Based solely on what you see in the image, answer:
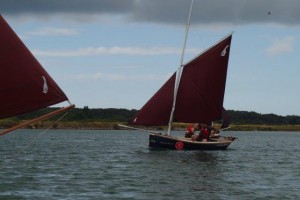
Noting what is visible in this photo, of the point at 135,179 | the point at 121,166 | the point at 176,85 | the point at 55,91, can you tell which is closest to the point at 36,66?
the point at 55,91

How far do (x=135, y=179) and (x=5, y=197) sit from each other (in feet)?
36.7

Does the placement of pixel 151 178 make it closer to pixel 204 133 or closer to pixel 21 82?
pixel 21 82

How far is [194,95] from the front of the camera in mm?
67938

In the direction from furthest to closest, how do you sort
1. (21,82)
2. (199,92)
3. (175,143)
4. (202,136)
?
(202,136), (199,92), (175,143), (21,82)

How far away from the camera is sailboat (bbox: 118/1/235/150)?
220ft

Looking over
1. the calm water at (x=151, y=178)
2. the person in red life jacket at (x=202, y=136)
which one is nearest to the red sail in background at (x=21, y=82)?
the calm water at (x=151, y=178)

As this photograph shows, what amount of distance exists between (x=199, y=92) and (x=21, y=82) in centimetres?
4595

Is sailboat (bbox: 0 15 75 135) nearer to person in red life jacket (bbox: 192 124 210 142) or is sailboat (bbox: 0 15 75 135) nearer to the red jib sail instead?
the red jib sail

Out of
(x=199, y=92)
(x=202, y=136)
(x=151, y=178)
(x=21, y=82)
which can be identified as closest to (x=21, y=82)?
(x=21, y=82)

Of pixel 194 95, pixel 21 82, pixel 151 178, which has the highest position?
pixel 194 95

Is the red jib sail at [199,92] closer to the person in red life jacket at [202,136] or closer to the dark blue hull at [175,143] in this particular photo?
the person in red life jacket at [202,136]

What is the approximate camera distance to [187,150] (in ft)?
223

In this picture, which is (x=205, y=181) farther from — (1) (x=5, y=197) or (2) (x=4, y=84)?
(2) (x=4, y=84)

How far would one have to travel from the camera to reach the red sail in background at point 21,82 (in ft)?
73.2
